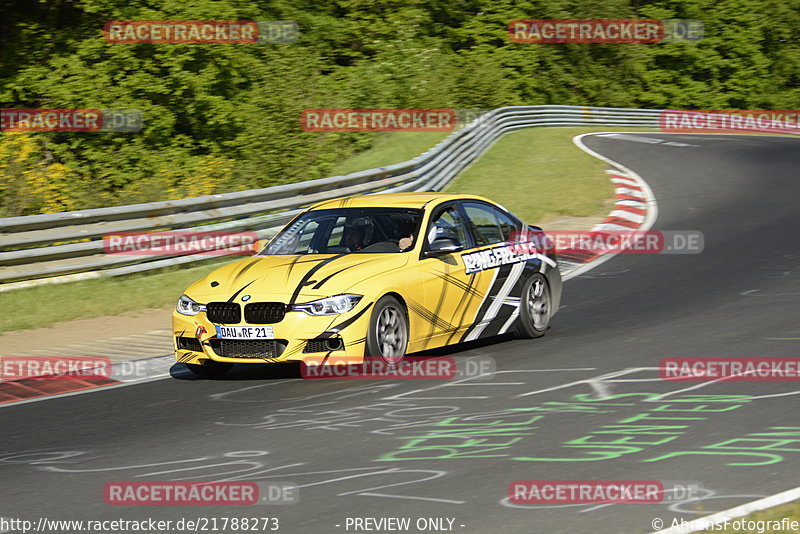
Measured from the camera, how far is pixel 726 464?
631 cm

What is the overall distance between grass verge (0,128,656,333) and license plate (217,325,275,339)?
4.36m

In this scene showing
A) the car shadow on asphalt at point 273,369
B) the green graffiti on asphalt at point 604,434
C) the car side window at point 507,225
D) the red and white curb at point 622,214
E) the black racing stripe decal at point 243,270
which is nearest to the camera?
the green graffiti on asphalt at point 604,434

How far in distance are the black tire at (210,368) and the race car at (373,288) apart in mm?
13

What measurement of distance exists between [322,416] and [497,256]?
3.41 metres

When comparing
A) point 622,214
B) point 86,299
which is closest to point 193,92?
point 622,214

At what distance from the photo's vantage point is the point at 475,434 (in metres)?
7.24

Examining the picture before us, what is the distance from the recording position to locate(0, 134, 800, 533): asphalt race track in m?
5.82

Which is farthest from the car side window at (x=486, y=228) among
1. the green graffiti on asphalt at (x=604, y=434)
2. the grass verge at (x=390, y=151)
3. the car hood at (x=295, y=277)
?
the grass verge at (x=390, y=151)

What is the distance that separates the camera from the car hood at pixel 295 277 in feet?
30.3

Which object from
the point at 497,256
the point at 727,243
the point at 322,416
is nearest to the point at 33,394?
the point at 322,416

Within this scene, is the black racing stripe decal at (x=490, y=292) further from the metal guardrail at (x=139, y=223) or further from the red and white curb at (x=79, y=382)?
the metal guardrail at (x=139, y=223)

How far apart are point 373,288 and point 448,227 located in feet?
5.10

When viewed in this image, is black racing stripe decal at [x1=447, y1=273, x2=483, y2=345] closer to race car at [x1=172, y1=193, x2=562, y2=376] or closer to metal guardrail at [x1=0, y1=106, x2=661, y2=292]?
race car at [x1=172, y1=193, x2=562, y2=376]

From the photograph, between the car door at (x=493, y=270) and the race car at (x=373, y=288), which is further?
the car door at (x=493, y=270)
